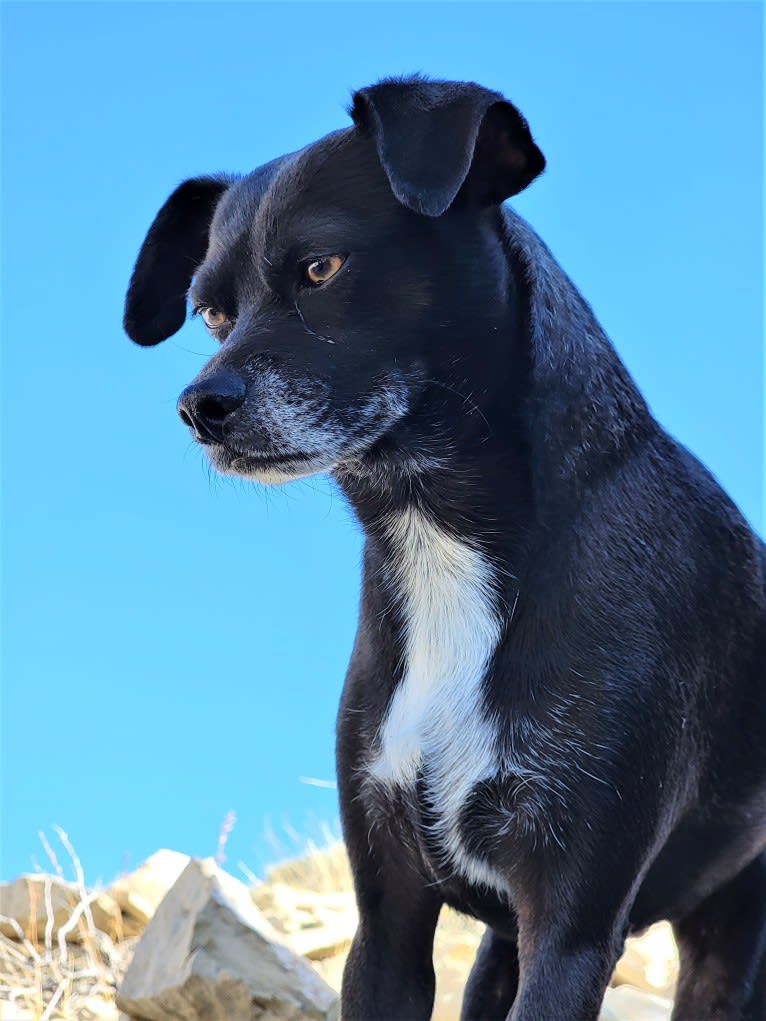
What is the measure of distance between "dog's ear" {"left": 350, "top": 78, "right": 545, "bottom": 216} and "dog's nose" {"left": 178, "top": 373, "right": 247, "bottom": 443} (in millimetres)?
501

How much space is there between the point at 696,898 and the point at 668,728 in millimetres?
610

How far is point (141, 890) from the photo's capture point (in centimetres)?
587

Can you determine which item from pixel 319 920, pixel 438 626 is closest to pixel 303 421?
pixel 438 626

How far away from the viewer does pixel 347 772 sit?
303cm

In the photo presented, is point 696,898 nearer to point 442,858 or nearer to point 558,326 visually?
point 442,858

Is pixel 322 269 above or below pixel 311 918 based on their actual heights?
above

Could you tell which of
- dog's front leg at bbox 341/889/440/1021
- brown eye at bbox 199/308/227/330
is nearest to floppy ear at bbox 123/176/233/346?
brown eye at bbox 199/308/227/330

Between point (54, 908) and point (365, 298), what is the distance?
4019 millimetres

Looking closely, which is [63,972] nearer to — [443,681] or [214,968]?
[214,968]

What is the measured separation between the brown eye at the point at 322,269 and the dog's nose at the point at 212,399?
0.27 metres

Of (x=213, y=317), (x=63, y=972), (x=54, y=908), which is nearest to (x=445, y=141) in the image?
(x=213, y=317)

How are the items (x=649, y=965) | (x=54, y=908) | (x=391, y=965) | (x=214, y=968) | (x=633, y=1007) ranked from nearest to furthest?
(x=391, y=965), (x=214, y=968), (x=633, y=1007), (x=649, y=965), (x=54, y=908)

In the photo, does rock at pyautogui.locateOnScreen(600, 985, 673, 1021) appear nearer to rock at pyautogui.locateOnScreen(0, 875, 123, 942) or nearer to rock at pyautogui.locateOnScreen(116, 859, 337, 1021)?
rock at pyautogui.locateOnScreen(116, 859, 337, 1021)

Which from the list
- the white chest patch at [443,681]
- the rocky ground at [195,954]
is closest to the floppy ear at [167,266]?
the white chest patch at [443,681]
